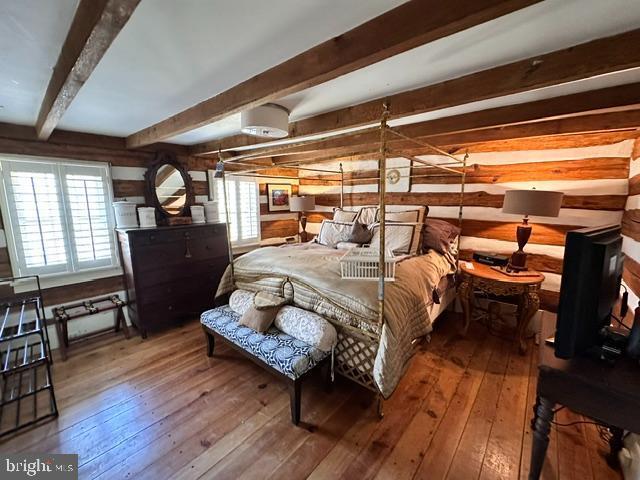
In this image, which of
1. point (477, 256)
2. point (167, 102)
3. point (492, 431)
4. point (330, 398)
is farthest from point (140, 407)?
point (477, 256)

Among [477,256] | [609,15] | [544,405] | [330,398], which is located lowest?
[330,398]

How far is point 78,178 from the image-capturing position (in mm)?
2822

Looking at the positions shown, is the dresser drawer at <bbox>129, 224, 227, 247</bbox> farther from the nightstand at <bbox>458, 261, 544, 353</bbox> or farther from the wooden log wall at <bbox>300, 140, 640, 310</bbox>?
the nightstand at <bbox>458, 261, 544, 353</bbox>

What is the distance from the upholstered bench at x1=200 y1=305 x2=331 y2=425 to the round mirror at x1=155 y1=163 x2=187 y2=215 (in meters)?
1.80

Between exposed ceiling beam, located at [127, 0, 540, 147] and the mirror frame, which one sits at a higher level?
exposed ceiling beam, located at [127, 0, 540, 147]

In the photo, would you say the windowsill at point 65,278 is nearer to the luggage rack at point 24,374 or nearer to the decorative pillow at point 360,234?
the luggage rack at point 24,374

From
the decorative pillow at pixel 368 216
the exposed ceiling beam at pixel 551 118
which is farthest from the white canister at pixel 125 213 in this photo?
the decorative pillow at pixel 368 216

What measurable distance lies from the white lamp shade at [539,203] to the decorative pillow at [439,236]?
746mm

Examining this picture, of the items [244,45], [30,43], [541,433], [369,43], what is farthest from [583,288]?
[30,43]

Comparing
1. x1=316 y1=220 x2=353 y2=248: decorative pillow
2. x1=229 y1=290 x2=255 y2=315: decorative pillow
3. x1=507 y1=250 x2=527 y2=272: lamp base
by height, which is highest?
x1=316 y1=220 x2=353 y2=248: decorative pillow

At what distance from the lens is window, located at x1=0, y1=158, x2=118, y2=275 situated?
8.18 feet

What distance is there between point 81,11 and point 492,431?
120 inches

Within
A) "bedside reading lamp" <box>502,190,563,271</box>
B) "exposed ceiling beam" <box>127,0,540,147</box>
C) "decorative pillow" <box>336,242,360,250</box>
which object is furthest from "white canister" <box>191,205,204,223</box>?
"bedside reading lamp" <box>502,190,563,271</box>

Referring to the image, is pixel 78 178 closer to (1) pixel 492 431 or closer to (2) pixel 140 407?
(2) pixel 140 407
